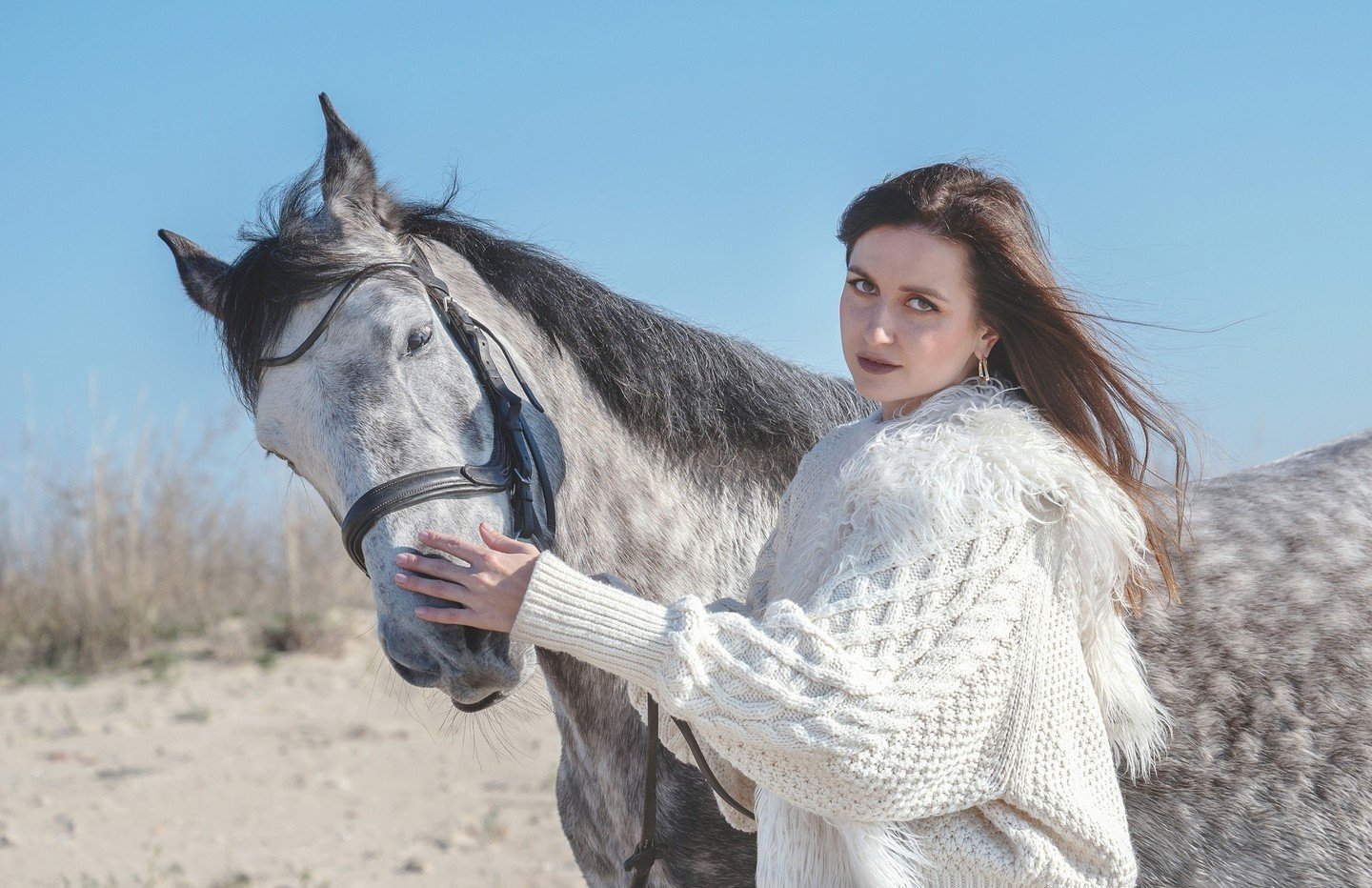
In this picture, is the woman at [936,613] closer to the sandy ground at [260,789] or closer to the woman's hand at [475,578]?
the woman's hand at [475,578]

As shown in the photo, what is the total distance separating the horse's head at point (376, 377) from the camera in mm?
1784

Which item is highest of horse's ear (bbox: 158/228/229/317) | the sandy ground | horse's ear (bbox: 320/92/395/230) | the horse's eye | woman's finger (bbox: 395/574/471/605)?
horse's ear (bbox: 320/92/395/230)

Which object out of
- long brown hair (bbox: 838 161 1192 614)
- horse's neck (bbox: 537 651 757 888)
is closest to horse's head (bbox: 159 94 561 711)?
horse's neck (bbox: 537 651 757 888)

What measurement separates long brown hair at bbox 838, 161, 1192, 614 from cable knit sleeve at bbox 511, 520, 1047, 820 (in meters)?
0.34

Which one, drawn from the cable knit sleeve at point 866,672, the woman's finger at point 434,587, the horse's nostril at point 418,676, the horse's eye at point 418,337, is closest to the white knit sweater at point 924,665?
the cable knit sleeve at point 866,672

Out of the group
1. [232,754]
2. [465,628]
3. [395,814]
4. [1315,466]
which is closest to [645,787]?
[465,628]

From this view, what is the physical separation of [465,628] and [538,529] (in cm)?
24

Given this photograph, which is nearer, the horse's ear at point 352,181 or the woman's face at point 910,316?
the woman's face at point 910,316

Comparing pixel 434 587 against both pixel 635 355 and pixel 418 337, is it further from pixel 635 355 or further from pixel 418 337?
pixel 635 355

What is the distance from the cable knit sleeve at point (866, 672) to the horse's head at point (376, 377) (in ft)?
1.38

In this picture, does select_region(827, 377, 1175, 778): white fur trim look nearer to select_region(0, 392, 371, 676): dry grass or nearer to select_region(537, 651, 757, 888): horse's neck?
select_region(537, 651, 757, 888): horse's neck

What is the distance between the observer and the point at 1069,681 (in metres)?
1.48

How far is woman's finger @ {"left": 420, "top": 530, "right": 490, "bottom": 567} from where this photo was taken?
162cm

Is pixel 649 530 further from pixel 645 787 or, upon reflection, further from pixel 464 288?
pixel 464 288
